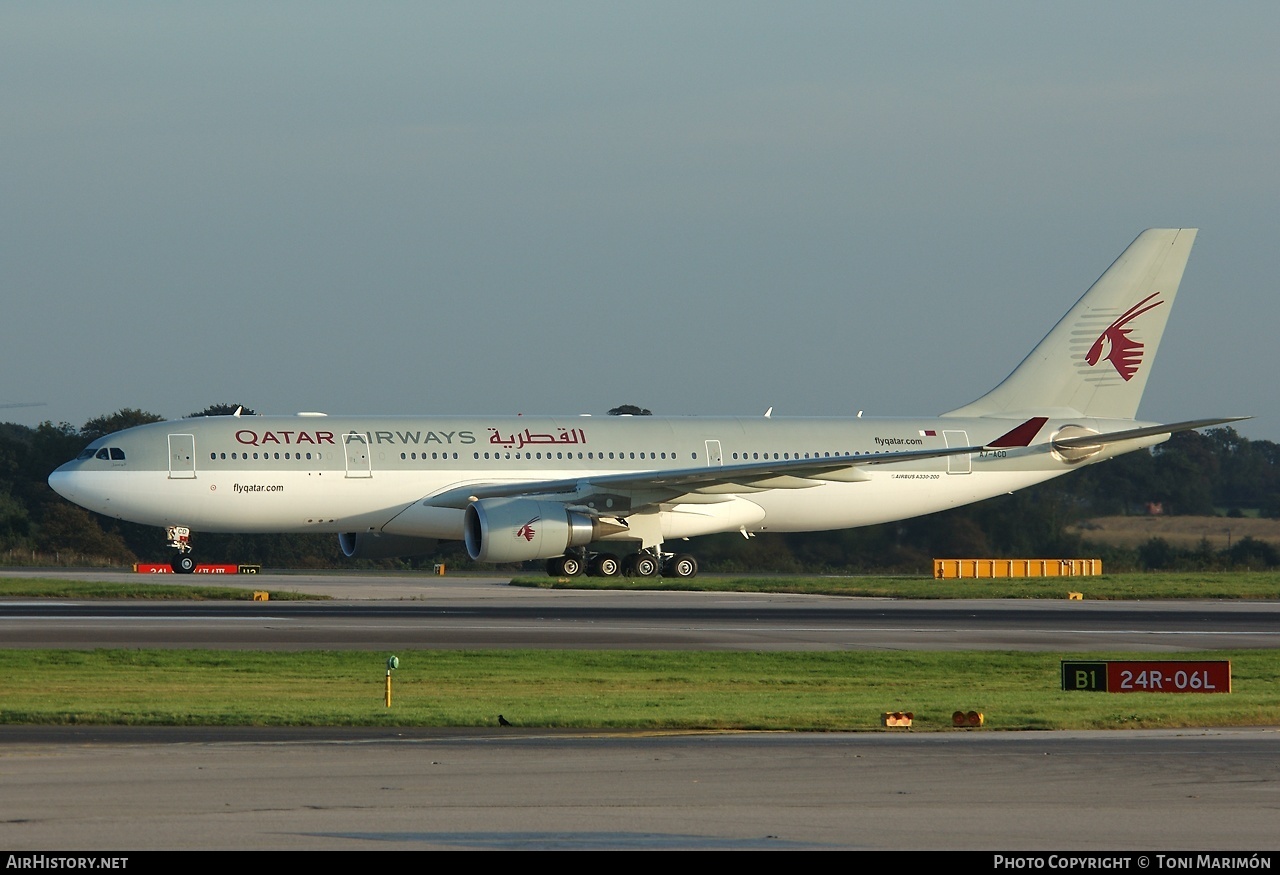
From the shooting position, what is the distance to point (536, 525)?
4256 centimetres

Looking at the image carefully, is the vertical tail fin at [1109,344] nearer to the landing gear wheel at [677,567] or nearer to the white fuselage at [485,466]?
the white fuselage at [485,466]

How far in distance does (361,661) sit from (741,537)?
28.9m

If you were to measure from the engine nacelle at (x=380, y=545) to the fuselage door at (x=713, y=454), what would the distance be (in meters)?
7.97

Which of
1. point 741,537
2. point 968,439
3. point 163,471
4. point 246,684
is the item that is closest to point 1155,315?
point 968,439

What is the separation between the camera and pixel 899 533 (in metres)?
53.3

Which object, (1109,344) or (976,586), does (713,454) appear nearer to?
(976,586)

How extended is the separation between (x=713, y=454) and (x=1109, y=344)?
42.7 feet

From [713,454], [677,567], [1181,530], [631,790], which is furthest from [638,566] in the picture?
[631,790]

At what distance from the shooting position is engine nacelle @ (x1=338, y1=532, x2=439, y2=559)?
47.1m

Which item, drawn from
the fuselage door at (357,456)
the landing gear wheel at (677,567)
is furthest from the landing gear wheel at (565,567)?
the fuselage door at (357,456)

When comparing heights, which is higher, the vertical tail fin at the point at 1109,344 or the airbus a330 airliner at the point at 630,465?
the vertical tail fin at the point at 1109,344

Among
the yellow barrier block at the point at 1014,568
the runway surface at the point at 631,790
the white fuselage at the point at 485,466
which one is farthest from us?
the yellow barrier block at the point at 1014,568

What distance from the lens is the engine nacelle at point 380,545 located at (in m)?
47.1
